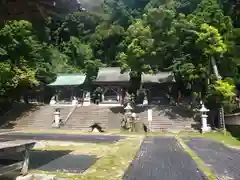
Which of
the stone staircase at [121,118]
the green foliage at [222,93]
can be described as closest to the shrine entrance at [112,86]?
the stone staircase at [121,118]

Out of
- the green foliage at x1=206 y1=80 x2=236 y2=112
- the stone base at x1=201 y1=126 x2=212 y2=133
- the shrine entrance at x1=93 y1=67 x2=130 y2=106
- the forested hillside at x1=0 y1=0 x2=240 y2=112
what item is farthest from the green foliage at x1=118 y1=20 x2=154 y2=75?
the stone base at x1=201 y1=126 x2=212 y2=133

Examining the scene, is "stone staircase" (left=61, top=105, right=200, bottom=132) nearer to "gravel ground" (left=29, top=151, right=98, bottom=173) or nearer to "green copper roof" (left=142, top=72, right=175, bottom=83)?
"green copper roof" (left=142, top=72, right=175, bottom=83)

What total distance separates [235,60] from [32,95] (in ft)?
96.1

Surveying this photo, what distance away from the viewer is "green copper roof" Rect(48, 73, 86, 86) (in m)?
36.7

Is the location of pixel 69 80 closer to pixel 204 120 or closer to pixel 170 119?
pixel 170 119

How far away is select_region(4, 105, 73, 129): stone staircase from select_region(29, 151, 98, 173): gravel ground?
16.6m

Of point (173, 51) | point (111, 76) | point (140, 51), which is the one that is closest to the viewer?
point (140, 51)

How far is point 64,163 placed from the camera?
25.9 ft

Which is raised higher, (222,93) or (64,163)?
(222,93)

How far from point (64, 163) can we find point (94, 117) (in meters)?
18.6

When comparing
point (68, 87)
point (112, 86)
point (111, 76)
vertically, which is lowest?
point (112, 86)

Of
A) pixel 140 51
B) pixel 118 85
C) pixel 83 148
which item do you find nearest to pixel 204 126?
pixel 140 51

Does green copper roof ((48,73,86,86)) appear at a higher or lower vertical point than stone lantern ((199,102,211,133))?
higher

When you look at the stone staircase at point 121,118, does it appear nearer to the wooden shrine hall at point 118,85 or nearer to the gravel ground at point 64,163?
the wooden shrine hall at point 118,85
